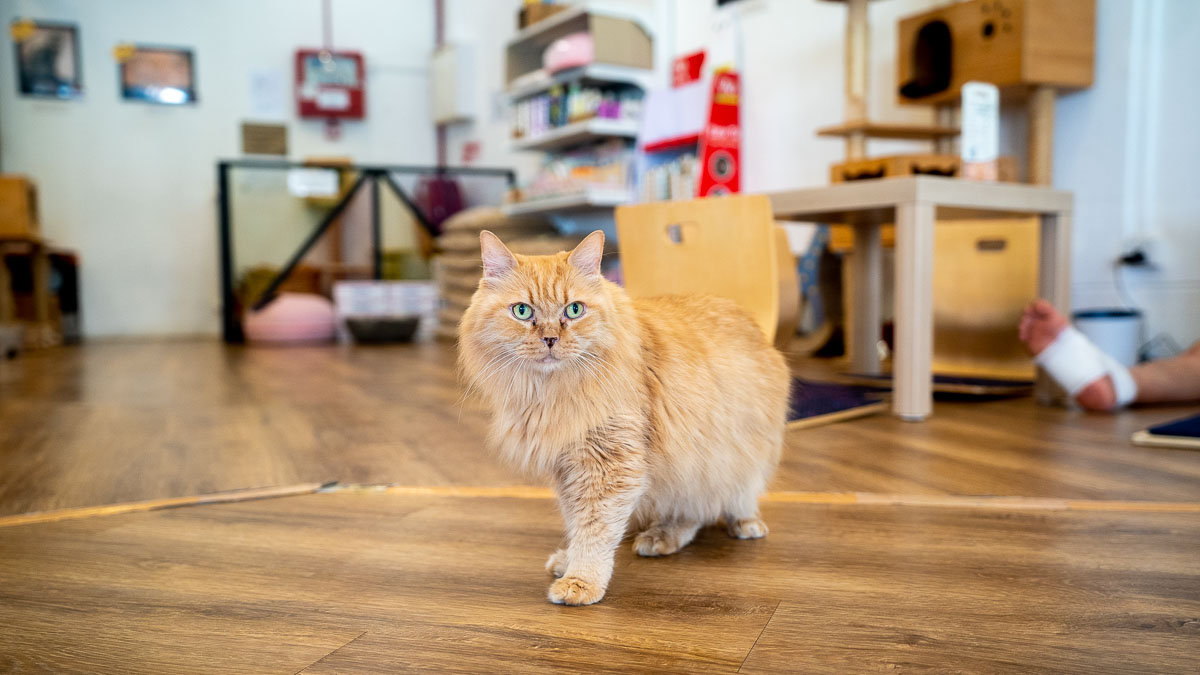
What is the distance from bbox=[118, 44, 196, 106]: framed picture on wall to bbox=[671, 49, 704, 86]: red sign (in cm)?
443

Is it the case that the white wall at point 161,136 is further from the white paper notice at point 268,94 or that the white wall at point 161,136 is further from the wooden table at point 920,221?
the wooden table at point 920,221

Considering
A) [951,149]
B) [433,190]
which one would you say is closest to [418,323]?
[433,190]

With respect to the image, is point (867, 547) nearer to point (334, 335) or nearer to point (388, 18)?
point (334, 335)

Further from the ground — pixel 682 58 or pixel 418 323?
pixel 682 58

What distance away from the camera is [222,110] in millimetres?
6996

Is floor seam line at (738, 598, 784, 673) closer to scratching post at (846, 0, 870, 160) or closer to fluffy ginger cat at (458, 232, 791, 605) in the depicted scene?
fluffy ginger cat at (458, 232, 791, 605)

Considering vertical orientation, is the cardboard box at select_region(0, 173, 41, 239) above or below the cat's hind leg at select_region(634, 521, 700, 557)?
above

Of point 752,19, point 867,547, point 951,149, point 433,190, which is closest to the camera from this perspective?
point 867,547

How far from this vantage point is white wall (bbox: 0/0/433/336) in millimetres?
6641

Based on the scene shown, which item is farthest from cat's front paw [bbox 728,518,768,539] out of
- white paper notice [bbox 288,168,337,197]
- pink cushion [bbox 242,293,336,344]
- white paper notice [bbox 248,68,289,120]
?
white paper notice [bbox 248,68,289,120]

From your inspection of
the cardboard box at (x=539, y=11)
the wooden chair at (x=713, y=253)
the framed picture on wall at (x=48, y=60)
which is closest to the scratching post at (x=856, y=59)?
the wooden chair at (x=713, y=253)

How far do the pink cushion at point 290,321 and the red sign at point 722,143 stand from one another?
297cm

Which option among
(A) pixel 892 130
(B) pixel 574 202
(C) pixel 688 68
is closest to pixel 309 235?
(B) pixel 574 202

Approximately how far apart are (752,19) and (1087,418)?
313cm
